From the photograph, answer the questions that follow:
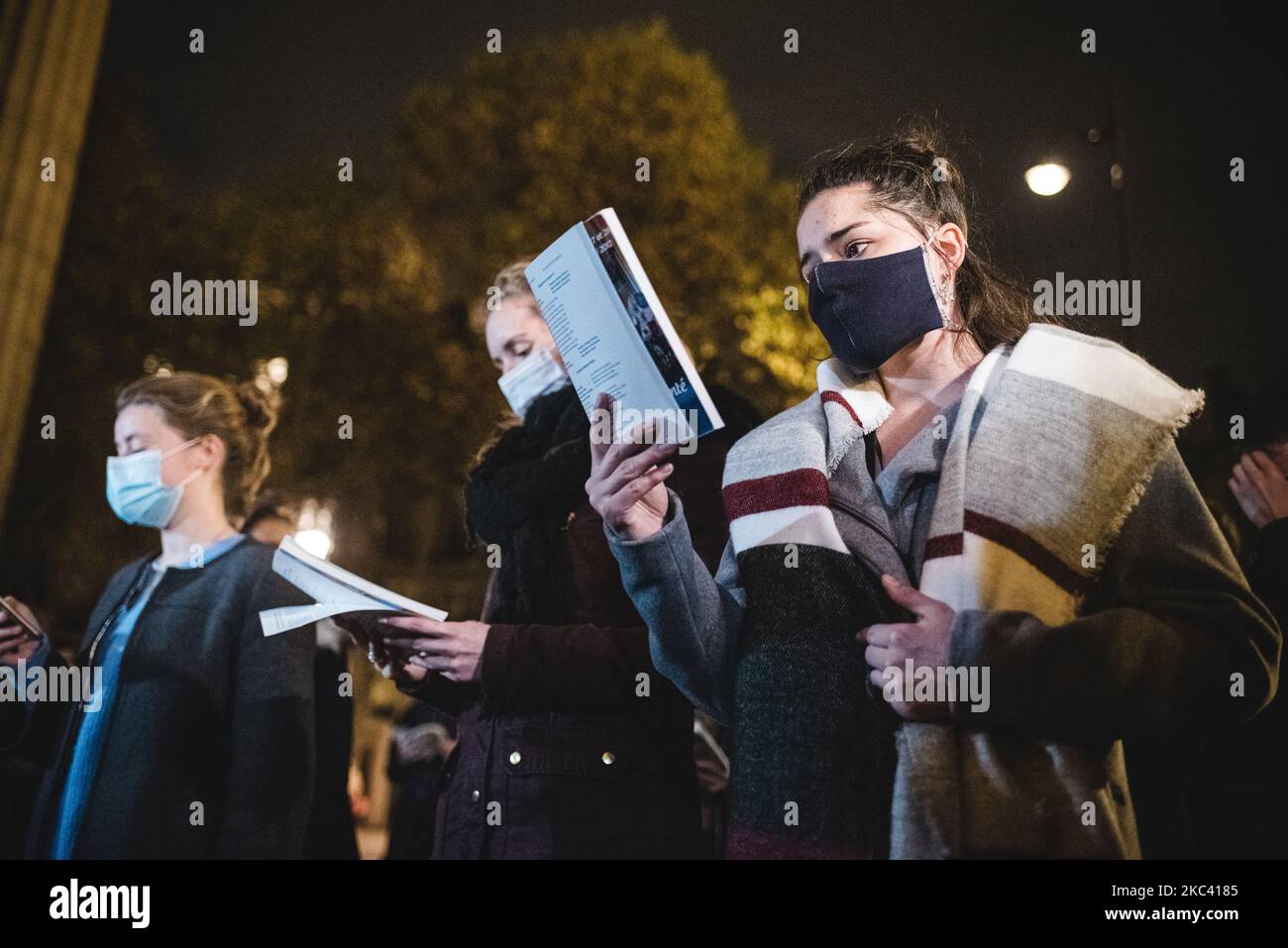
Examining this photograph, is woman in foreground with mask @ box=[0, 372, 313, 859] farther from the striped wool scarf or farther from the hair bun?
the striped wool scarf

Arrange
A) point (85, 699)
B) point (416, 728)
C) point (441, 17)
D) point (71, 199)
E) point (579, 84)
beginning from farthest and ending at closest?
point (579, 84) → point (71, 199) → point (416, 728) → point (441, 17) → point (85, 699)

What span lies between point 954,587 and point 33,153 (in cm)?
376

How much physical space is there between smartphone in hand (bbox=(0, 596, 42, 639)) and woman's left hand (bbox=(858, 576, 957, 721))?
234 cm

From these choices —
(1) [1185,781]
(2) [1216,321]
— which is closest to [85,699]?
(1) [1185,781]

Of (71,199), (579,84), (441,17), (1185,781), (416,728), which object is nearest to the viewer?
(1185,781)

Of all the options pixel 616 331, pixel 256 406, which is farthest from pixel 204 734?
pixel 616 331

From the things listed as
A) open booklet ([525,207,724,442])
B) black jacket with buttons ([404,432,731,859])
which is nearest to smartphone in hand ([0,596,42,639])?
black jacket with buttons ([404,432,731,859])

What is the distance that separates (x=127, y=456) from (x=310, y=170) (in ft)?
23.0

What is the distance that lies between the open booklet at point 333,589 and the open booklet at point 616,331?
680mm

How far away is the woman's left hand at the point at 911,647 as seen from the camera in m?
1.89

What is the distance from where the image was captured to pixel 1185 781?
2199 millimetres

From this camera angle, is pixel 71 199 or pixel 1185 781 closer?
pixel 1185 781

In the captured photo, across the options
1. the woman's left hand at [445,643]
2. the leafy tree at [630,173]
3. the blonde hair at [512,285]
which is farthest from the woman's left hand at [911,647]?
the leafy tree at [630,173]
